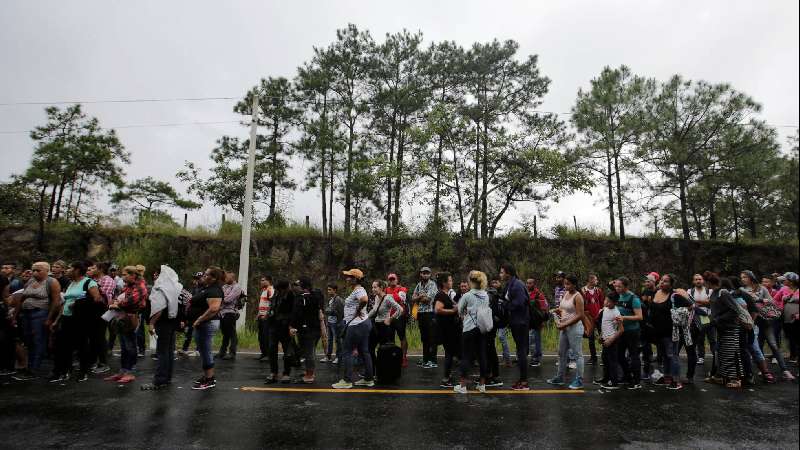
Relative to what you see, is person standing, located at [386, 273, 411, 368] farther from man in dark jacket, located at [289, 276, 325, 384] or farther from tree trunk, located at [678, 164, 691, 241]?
tree trunk, located at [678, 164, 691, 241]

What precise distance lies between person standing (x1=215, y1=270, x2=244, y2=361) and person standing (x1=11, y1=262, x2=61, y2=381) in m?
2.88

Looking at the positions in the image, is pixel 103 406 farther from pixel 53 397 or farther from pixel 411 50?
pixel 411 50

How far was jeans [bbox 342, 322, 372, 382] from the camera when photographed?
7473mm

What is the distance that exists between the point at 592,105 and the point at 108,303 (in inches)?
865

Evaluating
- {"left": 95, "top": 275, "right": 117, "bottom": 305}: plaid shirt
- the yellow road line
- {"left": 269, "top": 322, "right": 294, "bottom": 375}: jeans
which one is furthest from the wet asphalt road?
{"left": 95, "top": 275, "right": 117, "bottom": 305}: plaid shirt

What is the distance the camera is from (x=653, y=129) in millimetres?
22234

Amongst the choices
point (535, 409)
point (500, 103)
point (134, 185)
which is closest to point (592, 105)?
point (500, 103)

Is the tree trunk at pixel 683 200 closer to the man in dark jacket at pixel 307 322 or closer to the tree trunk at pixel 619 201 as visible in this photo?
the tree trunk at pixel 619 201

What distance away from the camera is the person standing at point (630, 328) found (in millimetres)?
7305

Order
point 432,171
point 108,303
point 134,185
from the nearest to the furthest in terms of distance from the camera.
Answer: point 108,303
point 432,171
point 134,185

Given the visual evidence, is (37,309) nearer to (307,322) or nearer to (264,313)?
(264,313)

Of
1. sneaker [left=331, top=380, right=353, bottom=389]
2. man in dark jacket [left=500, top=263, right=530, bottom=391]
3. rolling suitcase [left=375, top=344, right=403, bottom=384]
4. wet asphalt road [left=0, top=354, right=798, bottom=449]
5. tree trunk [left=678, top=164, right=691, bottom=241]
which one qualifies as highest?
tree trunk [left=678, top=164, right=691, bottom=241]

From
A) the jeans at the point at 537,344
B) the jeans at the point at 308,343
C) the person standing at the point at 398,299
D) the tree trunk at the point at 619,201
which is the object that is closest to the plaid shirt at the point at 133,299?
the jeans at the point at 308,343

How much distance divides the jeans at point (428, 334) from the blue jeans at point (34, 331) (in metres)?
6.76
